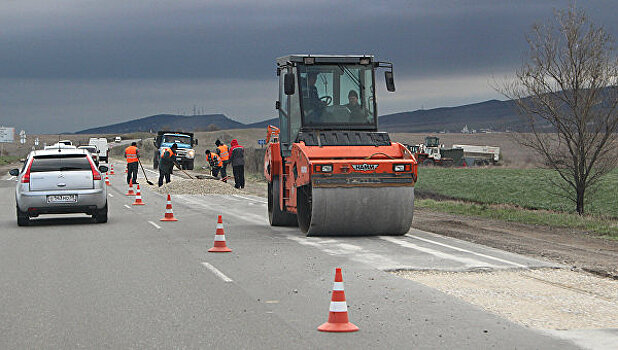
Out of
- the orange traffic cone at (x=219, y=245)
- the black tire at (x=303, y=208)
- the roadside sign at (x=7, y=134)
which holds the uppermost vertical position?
the roadside sign at (x=7, y=134)

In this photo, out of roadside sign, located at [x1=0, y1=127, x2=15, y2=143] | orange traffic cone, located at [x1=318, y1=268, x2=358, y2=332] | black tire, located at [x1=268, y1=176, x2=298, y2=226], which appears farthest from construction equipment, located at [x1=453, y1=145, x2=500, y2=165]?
orange traffic cone, located at [x1=318, y1=268, x2=358, y2=332]

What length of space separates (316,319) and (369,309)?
0.78 meters

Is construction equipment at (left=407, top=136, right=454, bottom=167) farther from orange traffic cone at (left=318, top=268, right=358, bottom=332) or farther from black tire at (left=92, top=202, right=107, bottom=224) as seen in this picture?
orange traffic cone at (left=318, top=268, right=358, bottom=332)

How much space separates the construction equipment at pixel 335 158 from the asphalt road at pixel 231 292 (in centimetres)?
51

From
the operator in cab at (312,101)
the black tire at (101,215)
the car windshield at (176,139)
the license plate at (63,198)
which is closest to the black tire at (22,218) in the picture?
the license plate at (63,198)

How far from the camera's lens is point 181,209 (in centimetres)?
2541

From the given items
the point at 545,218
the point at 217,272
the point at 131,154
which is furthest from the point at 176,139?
the point at 217,272

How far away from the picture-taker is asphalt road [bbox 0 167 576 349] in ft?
25.6

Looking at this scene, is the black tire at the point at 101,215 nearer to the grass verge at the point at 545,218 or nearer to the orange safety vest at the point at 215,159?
the grass verge at the point at 545,218

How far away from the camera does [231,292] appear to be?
1037cm

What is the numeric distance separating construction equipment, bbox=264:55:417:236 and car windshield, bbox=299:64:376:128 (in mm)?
20

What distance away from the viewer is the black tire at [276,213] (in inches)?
746

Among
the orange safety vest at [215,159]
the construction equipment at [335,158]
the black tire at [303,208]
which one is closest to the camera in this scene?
the construction equipment at [335,158]

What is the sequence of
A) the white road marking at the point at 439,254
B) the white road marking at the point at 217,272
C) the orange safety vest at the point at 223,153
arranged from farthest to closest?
the orange safety vest at the point at 223,153 < the white road marking at the point at 439,254 < the white road marking at the point at 217,272
